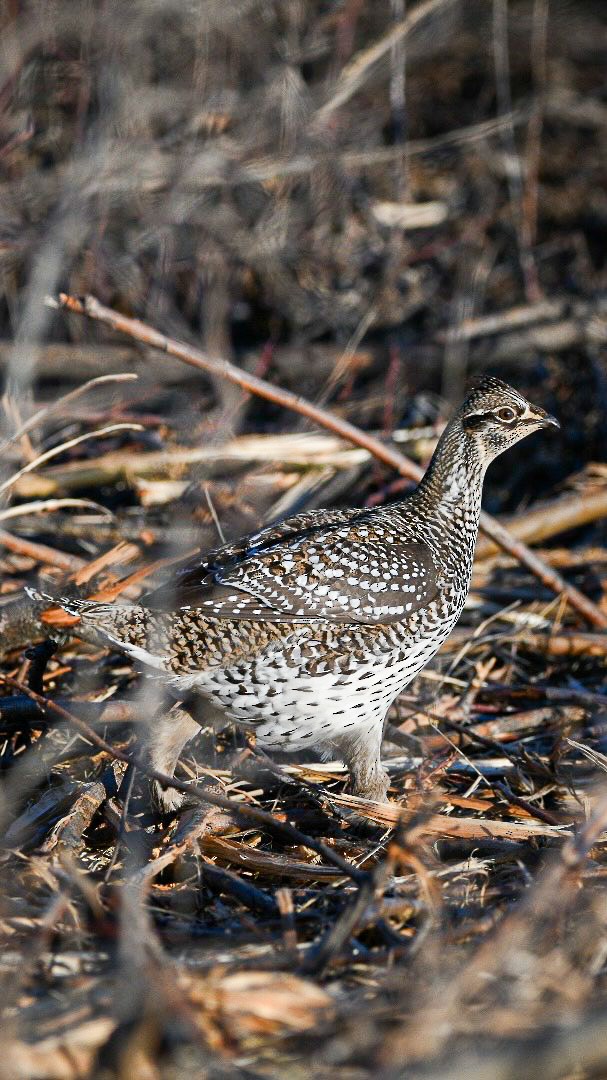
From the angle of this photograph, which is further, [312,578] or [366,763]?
[366,763]

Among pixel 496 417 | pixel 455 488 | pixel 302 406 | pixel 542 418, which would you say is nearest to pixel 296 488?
pixel 302 406

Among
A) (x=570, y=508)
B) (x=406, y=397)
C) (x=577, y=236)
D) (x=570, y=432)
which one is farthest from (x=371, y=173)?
(x=570, y=508)

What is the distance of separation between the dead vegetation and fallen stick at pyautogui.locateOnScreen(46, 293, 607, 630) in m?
0.02

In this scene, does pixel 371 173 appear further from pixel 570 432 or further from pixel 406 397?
pixel 570 432

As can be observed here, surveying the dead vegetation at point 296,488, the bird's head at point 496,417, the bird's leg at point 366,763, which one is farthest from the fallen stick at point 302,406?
the bird's leg at point 366,763

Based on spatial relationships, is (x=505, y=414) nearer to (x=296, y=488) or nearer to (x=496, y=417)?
(x=496, y=417)

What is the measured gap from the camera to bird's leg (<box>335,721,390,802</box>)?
15.4 feet

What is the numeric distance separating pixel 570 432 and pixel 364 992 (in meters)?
4.91

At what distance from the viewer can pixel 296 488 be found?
6.47 m

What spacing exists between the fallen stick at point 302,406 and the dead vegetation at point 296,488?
0.08 ft

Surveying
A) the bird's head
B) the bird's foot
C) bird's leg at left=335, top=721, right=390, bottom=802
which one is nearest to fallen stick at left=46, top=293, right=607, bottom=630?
Answer: the bird's head

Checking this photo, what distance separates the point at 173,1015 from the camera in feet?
9.29

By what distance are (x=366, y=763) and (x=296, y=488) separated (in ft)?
7.17

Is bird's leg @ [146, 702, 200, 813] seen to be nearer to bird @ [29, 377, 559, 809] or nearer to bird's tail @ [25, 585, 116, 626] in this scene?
bird @ [29, 377, 559, 809]
